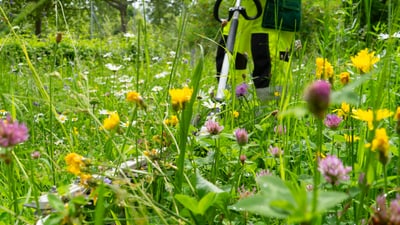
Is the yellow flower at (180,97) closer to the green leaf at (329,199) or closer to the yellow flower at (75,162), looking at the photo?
the yellow flower at (75,162)

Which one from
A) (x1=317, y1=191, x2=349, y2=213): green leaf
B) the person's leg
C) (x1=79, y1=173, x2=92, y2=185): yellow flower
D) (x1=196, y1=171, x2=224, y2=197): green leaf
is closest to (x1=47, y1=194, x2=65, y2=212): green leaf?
(x1=79, y1=173, x2=92, y2=185): yellow flower

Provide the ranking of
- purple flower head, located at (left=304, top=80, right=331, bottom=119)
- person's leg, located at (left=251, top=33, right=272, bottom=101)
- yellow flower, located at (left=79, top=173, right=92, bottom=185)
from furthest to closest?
1. person's leg, located at (left=251, top=33, right=272, bottom=101)
2. yellow flower, located at (left=79, top=173, right=92, bottom=185)
3. purple flower head, located at (left=304, top=80, right=331, bottom=119)

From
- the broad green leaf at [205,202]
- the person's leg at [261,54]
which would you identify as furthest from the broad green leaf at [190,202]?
the person's leg at [261,54]

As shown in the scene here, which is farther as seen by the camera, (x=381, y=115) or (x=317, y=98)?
(x=381, y=115)

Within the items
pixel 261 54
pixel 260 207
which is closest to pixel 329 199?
pixel 260 207

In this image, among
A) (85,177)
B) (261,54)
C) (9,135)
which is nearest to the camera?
(9,135)

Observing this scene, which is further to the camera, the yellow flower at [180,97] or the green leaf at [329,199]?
the yellow flower at [180,97]

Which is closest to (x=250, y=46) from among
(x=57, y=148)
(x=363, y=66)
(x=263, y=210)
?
(x=57, y=148)

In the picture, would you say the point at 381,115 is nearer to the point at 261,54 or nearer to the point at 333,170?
the point at 333,170

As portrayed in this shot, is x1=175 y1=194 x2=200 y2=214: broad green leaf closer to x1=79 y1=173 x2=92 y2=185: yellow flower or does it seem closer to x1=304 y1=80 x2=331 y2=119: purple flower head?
x1=79 y1=173 x2=92 y2=185: yellow flower

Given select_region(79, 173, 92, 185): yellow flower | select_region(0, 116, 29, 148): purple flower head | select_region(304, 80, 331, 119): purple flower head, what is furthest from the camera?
select_region(79, 173, 92, 185): yellow flower

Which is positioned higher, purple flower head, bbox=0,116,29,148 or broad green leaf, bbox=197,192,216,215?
purple flower head, bbox=0,116,29,148

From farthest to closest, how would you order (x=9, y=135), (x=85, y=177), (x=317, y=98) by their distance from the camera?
(x=85, y=177)
(x=9, y=135)
(x=317, y=98)

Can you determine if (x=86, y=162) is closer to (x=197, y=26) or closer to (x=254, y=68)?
(x=254, y=68)
